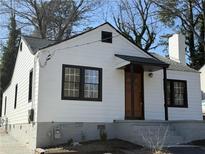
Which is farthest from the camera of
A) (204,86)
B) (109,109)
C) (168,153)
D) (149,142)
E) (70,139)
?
(204,86)

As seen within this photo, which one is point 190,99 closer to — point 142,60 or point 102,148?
point 142,60

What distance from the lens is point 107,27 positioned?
15.5m

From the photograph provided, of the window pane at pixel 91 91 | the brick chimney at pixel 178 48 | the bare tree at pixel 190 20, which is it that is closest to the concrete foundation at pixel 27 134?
the window pane at pixel 91 91

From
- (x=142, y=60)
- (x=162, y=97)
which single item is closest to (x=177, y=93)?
(x=162, y=97)

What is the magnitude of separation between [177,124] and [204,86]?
15.5m

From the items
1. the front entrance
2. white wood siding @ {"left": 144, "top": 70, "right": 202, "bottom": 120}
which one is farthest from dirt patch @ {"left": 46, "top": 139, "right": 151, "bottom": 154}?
white wood siding @ {"left": 144, "top": 70, "right": 202, "bottom": 120}

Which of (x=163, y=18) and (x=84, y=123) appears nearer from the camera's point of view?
(x=84, y=123)

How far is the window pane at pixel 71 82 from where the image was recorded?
13998mm

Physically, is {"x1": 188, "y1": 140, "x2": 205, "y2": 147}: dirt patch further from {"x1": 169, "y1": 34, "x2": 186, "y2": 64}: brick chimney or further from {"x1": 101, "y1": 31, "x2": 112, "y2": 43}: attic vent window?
{"x1": 169, "y1": 34, "x2": 186, "y2": 64}: brick chimney

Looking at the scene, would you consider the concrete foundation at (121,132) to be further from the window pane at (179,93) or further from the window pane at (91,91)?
the window pane at (179,93)

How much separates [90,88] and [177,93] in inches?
216

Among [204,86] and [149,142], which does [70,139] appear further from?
[204,86]

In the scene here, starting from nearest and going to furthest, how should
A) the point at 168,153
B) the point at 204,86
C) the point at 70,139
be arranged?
the point at 168,153 < the point at 70,139 < the point at 204,86

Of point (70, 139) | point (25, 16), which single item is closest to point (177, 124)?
point (70, 139)
